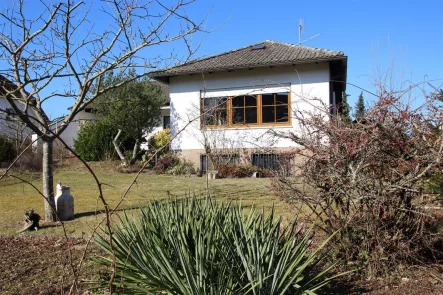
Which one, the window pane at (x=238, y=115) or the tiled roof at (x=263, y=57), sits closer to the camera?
the tiled roof at (x=263, y=57)

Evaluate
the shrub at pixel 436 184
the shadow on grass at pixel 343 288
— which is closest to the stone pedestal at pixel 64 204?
the shadow on grass at pixel 343 288

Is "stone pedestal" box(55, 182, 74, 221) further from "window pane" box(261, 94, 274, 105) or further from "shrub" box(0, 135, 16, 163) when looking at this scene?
"shrub" box(0, 135, 16, 163)

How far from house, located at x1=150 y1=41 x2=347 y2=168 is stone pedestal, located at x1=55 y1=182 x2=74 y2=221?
8400 mm

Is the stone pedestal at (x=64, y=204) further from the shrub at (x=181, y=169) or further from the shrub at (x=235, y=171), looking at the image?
the shrub at (x=181, y=169)

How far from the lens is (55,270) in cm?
504

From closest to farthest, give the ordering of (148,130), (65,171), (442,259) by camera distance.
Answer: (442,259) → (65,171) → (148,130)

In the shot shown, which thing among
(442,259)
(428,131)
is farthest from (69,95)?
(442,259)

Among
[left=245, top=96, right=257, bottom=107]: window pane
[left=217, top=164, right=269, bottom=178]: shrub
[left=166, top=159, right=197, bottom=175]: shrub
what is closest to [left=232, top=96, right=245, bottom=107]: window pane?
[left=245, top=96, right=257, bottom=107]: window pane

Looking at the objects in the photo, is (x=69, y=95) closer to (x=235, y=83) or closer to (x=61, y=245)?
(x=61, y=245)

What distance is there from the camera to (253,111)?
58.4 feet

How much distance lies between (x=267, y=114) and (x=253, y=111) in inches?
25.0

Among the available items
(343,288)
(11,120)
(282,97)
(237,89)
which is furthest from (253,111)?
(343,288)

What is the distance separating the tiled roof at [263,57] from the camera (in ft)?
53.1

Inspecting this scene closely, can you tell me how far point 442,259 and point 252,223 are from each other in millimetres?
2444
